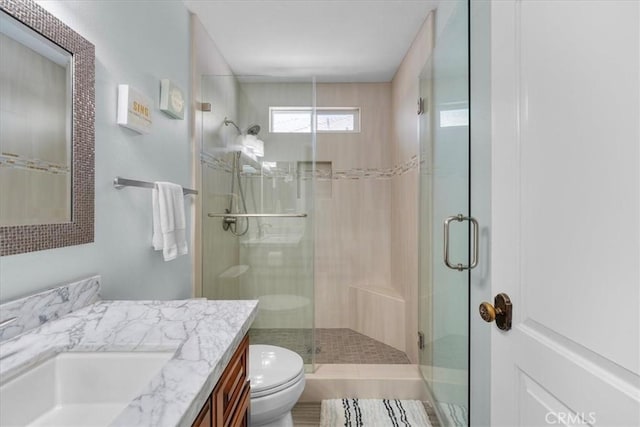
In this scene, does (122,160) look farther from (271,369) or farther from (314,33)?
(314,33)

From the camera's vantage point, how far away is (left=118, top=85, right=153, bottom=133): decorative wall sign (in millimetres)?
1255

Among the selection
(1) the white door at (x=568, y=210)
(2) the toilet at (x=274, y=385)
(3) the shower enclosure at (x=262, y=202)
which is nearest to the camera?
(1) the white door at (x=568, y=210)

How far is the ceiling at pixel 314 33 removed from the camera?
195cm

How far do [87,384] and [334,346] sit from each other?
6.97 feet

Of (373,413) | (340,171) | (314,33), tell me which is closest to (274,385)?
(373,413)

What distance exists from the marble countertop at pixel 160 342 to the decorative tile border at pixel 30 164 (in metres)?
0.44

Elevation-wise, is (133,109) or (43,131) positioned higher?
(133,109)

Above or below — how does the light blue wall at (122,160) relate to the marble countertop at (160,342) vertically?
above

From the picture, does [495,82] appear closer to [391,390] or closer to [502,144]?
[502,144]

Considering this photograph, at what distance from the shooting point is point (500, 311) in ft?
2.69

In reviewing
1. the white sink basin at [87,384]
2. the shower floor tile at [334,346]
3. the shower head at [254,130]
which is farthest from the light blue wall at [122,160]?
the shower floor tile at [334,346]

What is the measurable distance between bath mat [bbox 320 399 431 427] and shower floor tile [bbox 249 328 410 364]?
327 millimetres

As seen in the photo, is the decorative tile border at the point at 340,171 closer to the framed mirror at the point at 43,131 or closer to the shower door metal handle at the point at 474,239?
the shower door metal handle at the point at 474,239

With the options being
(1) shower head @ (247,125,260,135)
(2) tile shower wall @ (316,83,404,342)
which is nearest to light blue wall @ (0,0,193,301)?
(1) shower head @ (247,125,260,135)
